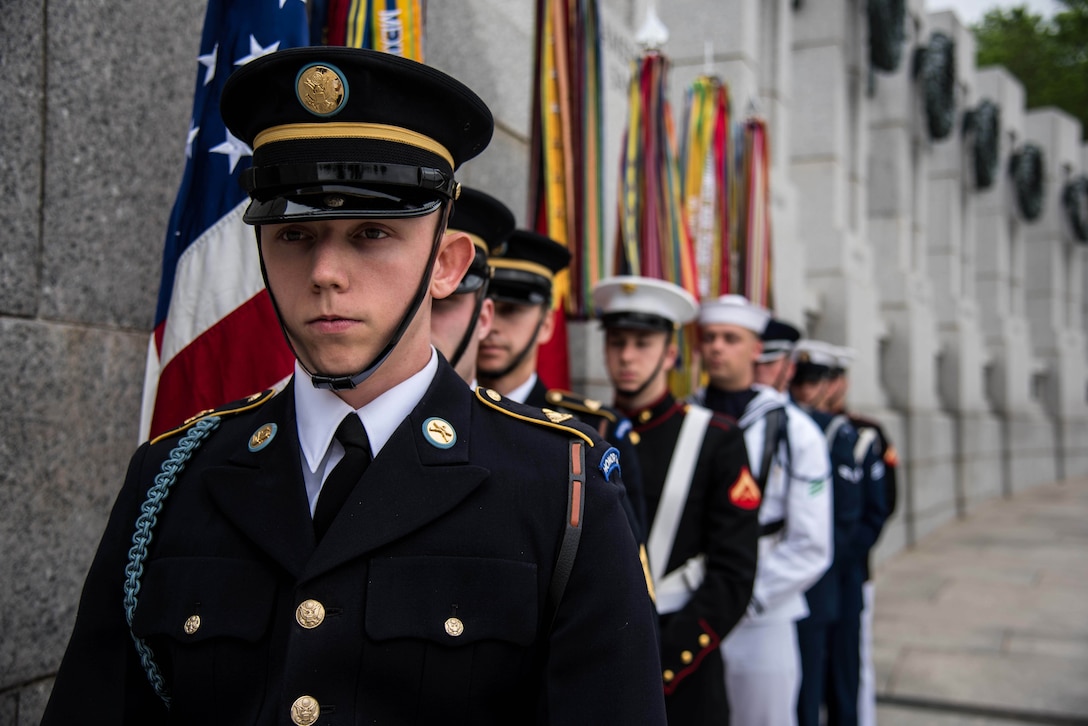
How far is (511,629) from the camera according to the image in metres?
1.46

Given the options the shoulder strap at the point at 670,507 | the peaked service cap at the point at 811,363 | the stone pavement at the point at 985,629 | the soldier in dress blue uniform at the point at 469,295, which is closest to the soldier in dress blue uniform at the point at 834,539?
the peaked service cap at the point at 811,363

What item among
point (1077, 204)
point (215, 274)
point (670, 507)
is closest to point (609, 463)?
point (215, 274)

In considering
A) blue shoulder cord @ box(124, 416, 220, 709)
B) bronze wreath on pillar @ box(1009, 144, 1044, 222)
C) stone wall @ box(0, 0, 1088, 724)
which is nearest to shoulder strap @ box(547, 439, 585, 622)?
blue shoulder cord @ box(124, 416, 220, 709)

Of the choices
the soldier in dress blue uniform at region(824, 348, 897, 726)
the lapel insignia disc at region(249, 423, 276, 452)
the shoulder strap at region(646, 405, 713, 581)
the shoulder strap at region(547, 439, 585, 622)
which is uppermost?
the lapel insignia disc at region(249, 423, 276, 452)

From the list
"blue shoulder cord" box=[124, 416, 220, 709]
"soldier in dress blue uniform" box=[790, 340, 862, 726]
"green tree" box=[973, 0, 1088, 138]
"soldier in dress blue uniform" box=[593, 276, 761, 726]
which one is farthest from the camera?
"green tree" box=[973, 0, 1088, 138]

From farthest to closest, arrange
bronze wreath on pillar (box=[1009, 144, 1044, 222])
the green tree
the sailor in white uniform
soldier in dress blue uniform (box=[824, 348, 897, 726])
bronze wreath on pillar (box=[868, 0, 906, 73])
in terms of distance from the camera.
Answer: the green tree
bronze wreath on pillar (box=[1009, 144, 1044, 222])
bronze wreath on pillar (box=[868, 0, 906, 73])
soldier in dress blue uniform (box=[824, 348, 897, 726])
the sailor in white uniform

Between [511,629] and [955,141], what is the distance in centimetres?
1764

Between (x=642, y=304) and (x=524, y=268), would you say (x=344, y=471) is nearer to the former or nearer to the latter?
(x=524, y=268)

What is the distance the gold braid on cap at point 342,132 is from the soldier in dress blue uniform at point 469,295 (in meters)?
1.01

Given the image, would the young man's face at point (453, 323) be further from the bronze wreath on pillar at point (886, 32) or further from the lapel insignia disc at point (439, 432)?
the bronze wreath on pillar at point (886, 32)

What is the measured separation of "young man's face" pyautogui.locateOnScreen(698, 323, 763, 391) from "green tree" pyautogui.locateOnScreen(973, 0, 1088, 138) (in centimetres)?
2552

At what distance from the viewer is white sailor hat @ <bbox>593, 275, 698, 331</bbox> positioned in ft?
12.7

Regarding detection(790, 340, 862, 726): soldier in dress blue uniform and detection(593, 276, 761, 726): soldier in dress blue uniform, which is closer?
detection(593, 276, 761, 726): soldier in dress blue uniform

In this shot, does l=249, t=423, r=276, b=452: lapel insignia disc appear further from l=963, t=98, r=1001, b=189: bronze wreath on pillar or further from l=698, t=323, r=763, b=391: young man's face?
l=963, t=98, r=1001, b=189: bronze wreath on pillar
